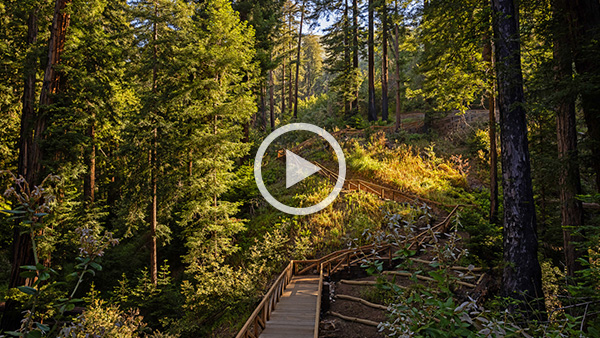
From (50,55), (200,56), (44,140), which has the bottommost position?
(44,140)

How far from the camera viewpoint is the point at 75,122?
1013cm

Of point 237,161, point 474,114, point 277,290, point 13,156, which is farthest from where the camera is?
point 474,114

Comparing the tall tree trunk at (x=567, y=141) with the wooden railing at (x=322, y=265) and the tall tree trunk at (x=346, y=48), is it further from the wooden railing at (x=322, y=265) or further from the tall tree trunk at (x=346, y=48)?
the tall tree trunk at (x=346, y=48)

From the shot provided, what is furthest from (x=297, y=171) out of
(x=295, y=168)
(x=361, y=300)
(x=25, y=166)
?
(x=25, y=166)

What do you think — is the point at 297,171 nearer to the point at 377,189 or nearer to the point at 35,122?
the point at 377,189

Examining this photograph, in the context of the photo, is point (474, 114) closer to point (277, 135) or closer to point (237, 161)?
point (277, 135)

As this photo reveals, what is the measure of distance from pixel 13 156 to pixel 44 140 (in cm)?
900

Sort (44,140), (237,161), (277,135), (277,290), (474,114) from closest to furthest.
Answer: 1. (277,290)
2. (44,140)
3. (237,161)
4. (474,114)
5. (277,135)

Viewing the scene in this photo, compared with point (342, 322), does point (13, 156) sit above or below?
above

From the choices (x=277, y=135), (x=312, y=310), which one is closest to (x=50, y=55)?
(x=312, y=310)

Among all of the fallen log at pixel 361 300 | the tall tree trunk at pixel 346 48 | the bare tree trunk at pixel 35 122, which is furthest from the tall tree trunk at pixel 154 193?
the tall tree trunk at pixel 346 48

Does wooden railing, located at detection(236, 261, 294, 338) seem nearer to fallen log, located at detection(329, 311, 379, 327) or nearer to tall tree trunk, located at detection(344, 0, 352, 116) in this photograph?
fallen log, located at detection(329, 311, 379, 327)

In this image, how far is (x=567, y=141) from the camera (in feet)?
21.0

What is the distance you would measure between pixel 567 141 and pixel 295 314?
7.77 m
